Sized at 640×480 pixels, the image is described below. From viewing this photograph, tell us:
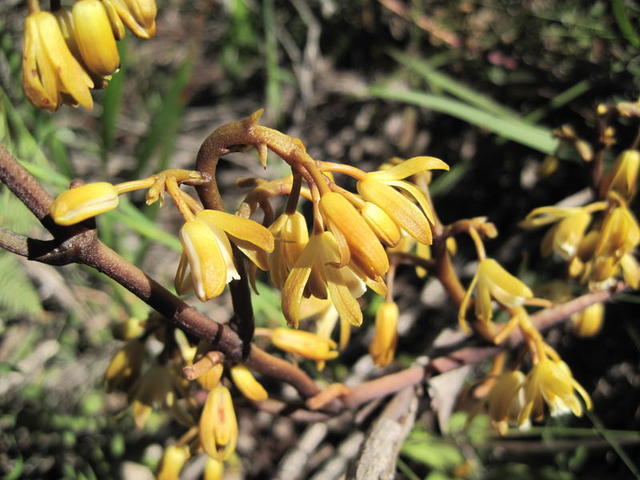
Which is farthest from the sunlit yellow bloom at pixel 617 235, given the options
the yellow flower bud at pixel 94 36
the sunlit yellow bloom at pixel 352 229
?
the yellow flower bud at pixel 94 36

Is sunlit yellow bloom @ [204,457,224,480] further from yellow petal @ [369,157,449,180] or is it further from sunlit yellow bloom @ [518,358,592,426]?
yellow petal @ [369,157,449,180]

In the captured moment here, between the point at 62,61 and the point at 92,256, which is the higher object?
the point at 62,61

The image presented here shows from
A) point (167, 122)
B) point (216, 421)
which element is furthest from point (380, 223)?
point (167, 122)

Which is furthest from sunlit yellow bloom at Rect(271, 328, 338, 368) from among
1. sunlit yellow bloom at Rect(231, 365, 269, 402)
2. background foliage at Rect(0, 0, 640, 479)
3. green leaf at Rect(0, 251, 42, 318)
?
green leaf at Rect(0, 251, 42, 318)

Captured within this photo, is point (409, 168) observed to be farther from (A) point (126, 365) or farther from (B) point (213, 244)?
(A) point (126, 365)

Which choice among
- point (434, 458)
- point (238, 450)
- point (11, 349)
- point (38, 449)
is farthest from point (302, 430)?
point (11, 349)

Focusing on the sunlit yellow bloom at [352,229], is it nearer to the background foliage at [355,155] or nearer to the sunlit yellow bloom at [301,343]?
the sunlit yellow bloom at [301,343]

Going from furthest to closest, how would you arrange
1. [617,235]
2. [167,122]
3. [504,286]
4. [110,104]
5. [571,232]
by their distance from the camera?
[167,122], [110,104], [571,232], [617,235], [504,286]
